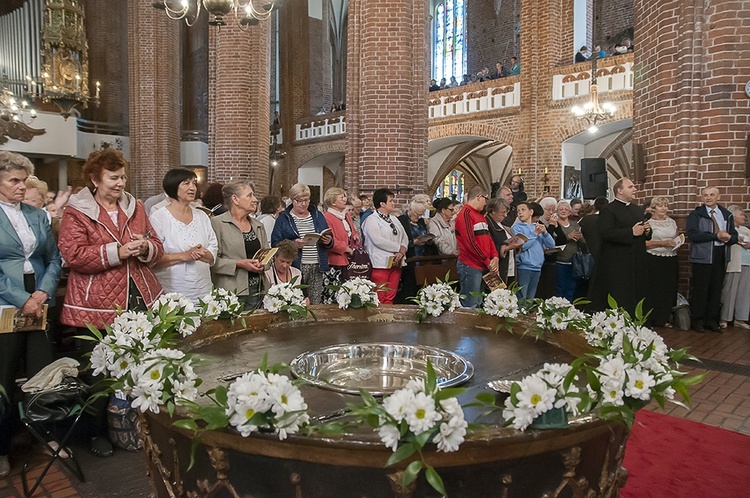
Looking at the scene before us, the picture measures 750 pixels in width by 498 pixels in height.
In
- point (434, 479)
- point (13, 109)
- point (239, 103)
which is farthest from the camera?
point (13, 109)

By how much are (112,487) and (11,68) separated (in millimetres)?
17798

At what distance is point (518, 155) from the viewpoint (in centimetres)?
1459

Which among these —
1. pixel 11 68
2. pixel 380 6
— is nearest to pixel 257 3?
pixel 380 6

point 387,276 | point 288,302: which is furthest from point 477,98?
point 288,302

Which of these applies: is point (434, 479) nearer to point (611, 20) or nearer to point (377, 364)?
point (377, 364)

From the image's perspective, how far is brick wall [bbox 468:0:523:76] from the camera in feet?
71.6

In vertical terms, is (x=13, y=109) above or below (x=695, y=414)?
above

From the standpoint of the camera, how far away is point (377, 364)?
7.33 feet

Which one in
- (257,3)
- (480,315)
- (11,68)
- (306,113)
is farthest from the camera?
(306,113)

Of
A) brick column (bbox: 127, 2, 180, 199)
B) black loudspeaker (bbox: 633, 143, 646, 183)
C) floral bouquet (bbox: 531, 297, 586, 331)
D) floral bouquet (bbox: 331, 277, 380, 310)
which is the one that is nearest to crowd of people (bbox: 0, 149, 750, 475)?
floral bouquet (bbox: 331, 277, 380, 310)

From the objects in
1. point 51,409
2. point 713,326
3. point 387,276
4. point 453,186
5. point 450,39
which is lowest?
point 713,326

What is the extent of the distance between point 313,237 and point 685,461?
309cm

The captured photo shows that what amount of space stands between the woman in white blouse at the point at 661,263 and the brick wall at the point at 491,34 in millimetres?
16168

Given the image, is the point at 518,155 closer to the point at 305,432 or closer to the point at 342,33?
the point at 342,33
